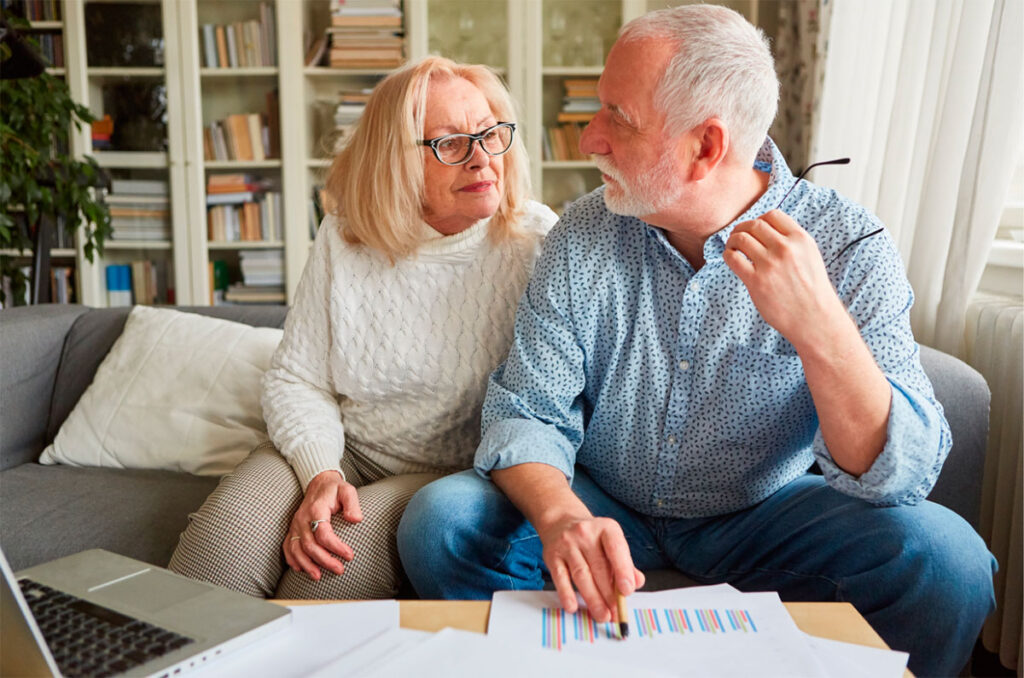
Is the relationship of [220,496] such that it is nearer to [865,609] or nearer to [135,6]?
[865,609]

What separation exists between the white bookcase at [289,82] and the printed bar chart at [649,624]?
9.14 feet

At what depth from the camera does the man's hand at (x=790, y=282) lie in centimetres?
96

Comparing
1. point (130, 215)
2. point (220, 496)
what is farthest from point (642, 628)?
point (130, 215)

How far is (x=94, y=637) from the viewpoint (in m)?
0.74

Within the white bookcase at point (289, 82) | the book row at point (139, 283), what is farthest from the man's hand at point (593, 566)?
the book row at point (139, 283)

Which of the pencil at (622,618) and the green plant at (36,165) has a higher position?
the green plant at (36,165)

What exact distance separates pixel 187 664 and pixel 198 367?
116cm

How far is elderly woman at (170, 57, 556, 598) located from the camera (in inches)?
54.4

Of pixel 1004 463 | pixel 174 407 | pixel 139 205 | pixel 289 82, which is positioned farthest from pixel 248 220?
pixel 1004 463

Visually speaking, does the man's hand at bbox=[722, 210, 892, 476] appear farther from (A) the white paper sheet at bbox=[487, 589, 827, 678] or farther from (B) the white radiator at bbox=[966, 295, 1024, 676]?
(B) the white radiator at bbox=[966, 295, 1024, 676]

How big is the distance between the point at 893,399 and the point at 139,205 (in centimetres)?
331

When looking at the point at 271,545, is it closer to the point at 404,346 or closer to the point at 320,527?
the point at 320,527

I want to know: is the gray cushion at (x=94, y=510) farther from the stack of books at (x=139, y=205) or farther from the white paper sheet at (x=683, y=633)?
the stack of books at (x=139, y=205)

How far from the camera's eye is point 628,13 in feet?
11.2
